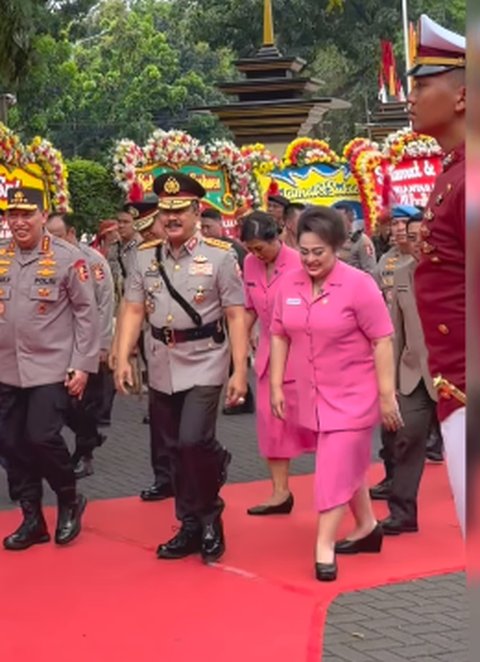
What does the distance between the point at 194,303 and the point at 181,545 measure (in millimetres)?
1228

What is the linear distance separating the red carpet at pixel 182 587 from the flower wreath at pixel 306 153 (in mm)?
11067

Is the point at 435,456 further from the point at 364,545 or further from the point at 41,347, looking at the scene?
the point at 41,347

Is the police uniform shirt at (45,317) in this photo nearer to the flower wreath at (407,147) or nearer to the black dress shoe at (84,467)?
the black dress shoe at (84,467)

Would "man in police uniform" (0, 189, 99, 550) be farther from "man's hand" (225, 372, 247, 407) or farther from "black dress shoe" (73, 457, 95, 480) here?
"black dress shoe" (73, 457, 95, 480)

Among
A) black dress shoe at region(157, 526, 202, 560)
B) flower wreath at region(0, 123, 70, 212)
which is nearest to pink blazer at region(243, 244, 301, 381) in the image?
black dress shoe at region(157, 526, 202, 560)

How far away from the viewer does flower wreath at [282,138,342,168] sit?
62.6ft

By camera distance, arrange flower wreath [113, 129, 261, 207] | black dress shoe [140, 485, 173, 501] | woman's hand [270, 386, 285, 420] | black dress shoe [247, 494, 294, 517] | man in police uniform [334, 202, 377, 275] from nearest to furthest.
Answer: woman's hand [270, 386, 285, 420] → black dress shoe [247, 494, 294, 517] → black dress shoe [140, 485, 173, 501] → man in police uniform [334, 202, 377, 275] → flower wreath [113, 129, 261, 207]

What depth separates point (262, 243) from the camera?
7.97 metres

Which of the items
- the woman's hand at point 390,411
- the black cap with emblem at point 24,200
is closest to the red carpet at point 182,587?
the woman's hand at point 390,411

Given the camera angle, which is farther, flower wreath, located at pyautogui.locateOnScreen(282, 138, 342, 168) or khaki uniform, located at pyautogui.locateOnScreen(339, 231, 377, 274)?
flower wreath, located at pyautogui.locateOnScreen(282, 138, 342, 168)

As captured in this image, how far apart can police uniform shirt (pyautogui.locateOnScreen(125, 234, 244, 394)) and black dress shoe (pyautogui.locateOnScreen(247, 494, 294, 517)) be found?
126cm

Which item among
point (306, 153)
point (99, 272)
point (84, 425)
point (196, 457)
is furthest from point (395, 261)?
point (306, 153)

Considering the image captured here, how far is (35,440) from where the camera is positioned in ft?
23.5

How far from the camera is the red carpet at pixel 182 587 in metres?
5.66
